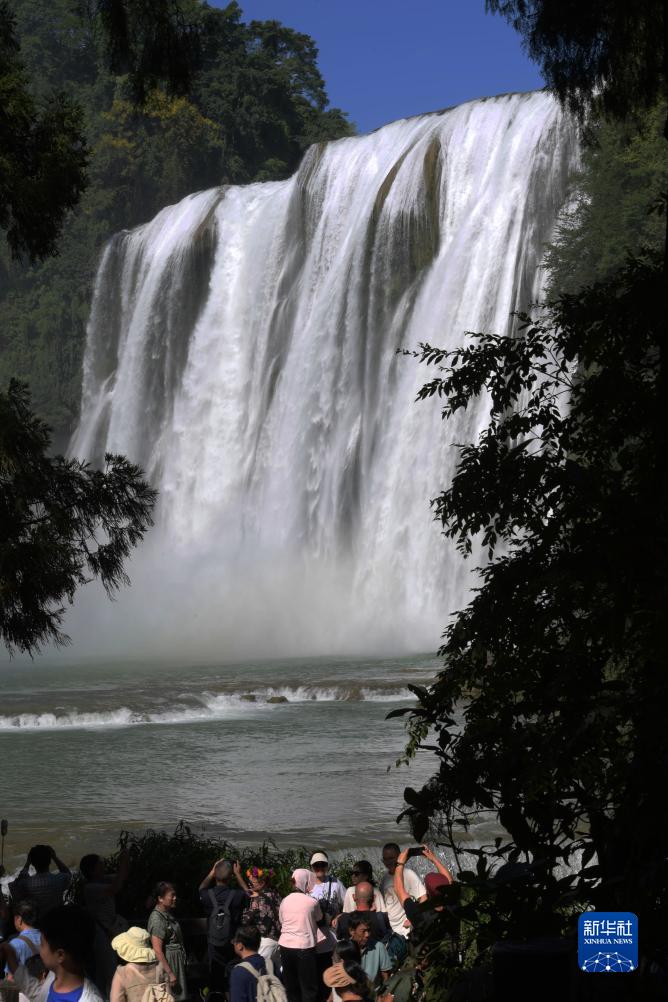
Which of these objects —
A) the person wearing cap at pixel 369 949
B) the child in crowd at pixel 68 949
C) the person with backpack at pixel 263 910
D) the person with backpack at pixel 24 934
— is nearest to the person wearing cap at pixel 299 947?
the person with backpack at pixel 263 910

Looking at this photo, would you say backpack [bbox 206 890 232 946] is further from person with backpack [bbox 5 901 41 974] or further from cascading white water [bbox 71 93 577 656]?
cascading white water [bbox 71 93 577 656]

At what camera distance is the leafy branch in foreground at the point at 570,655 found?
4.75 meters

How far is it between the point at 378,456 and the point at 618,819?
96.7ft

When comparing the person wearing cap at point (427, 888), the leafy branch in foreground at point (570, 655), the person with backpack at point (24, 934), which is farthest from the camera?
the person with backpack at point (24, 934)

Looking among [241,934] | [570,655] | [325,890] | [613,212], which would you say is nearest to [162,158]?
[613,212]

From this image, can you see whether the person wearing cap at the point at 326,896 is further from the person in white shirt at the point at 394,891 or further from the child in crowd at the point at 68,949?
the child in crowd at the point at 68,949

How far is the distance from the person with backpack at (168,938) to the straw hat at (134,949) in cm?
52

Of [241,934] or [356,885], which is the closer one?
[241,934]

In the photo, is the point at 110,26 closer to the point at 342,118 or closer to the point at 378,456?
the point at 378,456

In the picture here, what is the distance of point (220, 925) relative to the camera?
308 inches

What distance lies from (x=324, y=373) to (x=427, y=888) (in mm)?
30118

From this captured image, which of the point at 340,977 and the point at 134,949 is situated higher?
the point at 340,977

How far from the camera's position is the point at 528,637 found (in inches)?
244

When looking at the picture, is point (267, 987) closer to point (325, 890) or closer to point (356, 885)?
point (356, 885)
